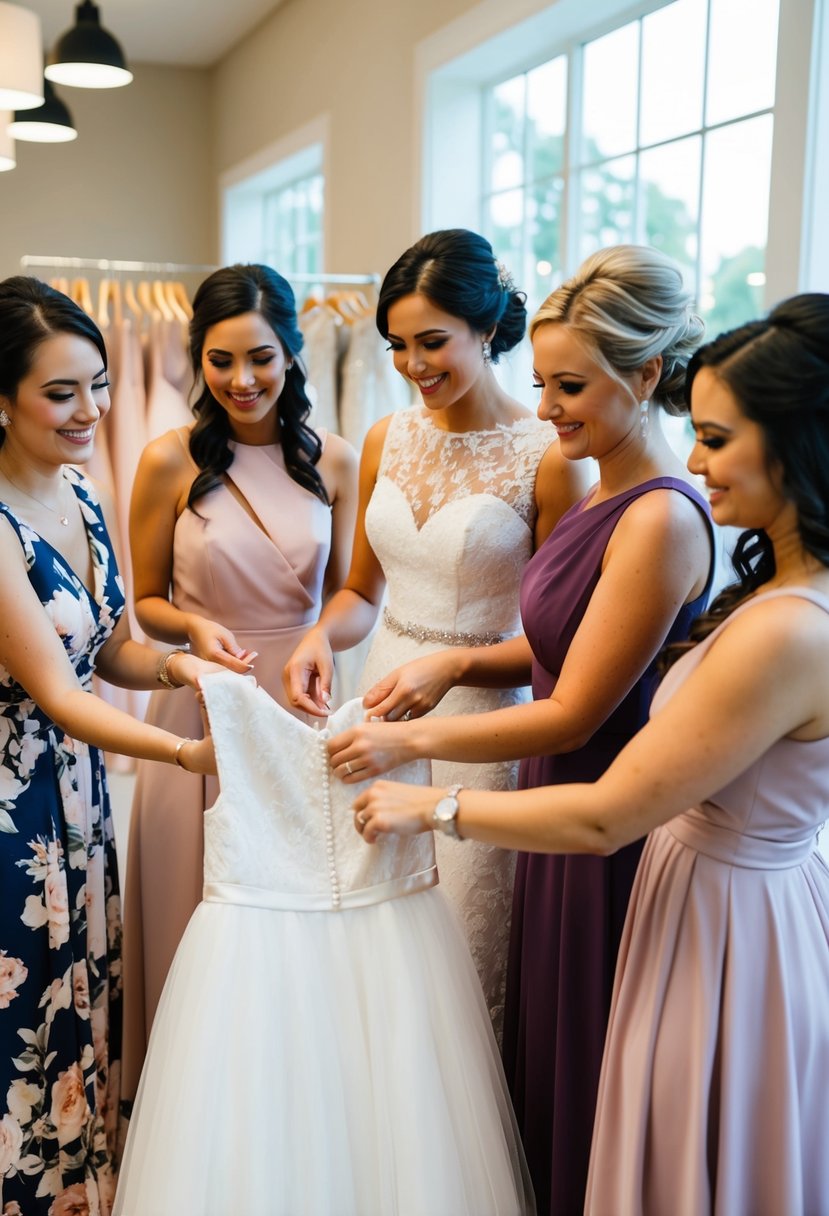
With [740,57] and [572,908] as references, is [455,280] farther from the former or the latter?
[740,57]

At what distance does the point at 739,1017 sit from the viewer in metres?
1.26

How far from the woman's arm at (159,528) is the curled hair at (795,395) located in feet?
A: 4.28

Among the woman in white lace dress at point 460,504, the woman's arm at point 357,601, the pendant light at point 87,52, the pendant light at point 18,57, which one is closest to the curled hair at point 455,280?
the woman in white lace dress at point 460,504

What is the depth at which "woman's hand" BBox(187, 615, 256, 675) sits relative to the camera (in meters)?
1.93

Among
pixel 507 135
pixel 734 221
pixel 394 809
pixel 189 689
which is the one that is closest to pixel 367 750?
pixel 394 809

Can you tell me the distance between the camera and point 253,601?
233cm

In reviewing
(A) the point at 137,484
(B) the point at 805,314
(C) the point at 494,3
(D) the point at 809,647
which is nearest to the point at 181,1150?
(D) the point at 809,647

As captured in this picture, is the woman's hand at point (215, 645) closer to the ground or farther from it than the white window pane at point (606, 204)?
closer to the ground

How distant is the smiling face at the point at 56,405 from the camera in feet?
5.99

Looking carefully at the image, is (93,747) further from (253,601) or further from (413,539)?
(413,539)

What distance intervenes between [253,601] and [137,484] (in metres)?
0.33

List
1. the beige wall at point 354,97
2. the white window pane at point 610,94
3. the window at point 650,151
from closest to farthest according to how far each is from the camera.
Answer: the window at point 650,151 → the white window pane at point 610,94 → the beige wall at point 354,97

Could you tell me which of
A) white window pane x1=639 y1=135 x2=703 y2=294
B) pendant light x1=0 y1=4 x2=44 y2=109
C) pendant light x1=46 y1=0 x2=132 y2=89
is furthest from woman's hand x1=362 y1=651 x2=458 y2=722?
pendant light x1=46 y1=0 x2=132 y2=89

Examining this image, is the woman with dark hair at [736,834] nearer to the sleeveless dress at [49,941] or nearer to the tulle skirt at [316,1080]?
the tulle skirt at [316,1080]
